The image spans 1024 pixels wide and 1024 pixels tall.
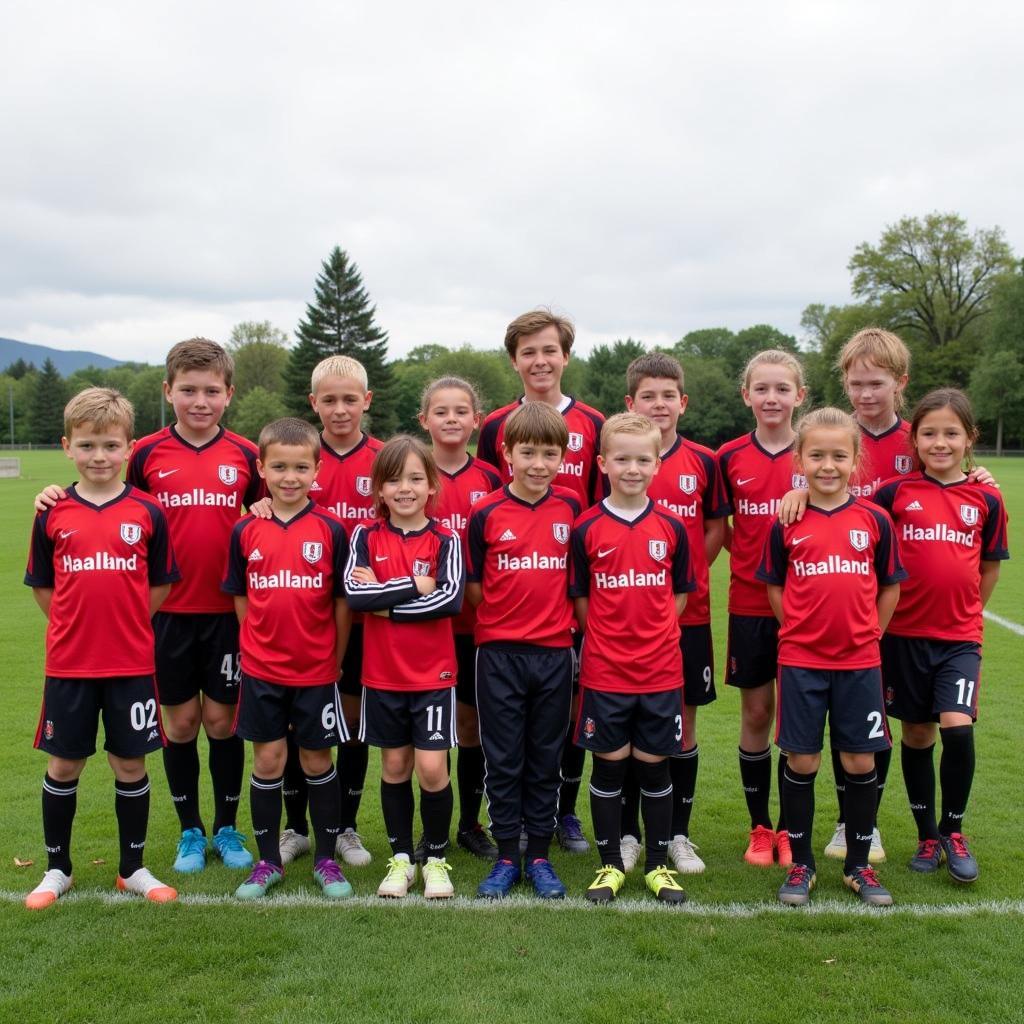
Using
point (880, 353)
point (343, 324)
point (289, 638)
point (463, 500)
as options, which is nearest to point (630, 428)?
point (463, 500)

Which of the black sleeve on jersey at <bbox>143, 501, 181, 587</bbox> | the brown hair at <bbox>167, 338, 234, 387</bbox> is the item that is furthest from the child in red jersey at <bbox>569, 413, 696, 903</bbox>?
the brown hair at <bbox>167, 338, 234, 387</bbox>

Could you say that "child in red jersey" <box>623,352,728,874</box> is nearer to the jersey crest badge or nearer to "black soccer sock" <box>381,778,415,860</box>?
"black soccer sock" <box>381,778,415,860</box>

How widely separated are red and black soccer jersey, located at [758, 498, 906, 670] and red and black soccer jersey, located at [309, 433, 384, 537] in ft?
6.26

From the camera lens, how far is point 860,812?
3711mm

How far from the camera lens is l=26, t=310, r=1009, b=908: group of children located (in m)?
3.69

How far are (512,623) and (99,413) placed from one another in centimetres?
191

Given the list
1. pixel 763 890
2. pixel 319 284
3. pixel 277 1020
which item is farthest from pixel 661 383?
pixel 319 284

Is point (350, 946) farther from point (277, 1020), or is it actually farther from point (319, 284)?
point (319, 284)

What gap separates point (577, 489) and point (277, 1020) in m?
2.56

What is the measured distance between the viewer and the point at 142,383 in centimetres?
8325

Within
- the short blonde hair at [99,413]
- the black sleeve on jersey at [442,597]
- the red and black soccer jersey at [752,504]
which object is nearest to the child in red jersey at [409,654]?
the black sleeve on jersey at [442,597]

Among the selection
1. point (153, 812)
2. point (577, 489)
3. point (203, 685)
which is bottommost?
point (153, 812)

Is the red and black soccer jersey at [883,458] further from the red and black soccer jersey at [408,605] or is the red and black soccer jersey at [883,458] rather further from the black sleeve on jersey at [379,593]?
the black sleeve on jersey at [379,593]

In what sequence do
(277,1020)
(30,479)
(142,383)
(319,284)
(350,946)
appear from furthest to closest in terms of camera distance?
(142,383)
(319,284)
(30,479)
(350,946)
(277,1020)
